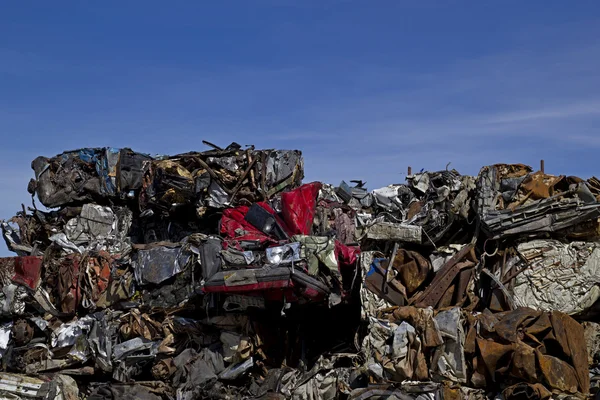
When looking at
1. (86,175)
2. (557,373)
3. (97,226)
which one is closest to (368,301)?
(557,373)

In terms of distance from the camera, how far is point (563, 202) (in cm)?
1069

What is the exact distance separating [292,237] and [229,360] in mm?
2309

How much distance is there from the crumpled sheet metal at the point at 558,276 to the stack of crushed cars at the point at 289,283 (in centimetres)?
2

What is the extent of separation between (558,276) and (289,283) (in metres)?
3.89

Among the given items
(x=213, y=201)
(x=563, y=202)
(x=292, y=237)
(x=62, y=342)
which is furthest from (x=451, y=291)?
(x=62, y=342)

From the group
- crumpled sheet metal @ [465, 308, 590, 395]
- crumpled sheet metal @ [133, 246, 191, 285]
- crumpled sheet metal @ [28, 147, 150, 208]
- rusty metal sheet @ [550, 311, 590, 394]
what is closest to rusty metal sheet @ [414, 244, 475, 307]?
crumpled sheet metal @ [465, 308, 590, 395]

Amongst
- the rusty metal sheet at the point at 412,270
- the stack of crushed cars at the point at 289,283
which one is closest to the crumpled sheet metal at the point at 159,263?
the stack of crushed cars at the point at 289,283

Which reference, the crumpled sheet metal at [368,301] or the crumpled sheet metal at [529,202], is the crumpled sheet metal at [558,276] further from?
the crumpled sheet metal at [368,301]

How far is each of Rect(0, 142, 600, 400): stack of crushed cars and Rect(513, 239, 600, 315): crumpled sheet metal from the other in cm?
2

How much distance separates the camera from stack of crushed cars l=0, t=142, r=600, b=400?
1028 centimetres

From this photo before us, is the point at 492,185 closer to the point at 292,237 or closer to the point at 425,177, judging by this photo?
the point at 425,177

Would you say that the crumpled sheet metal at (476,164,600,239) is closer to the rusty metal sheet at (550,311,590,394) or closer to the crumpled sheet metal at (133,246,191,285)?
the rusty metal sheet at (550,311,590,394)

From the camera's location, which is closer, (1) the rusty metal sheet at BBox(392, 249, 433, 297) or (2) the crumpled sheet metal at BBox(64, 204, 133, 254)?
(1) the rusty metal sheet at BBox(392, 249, 433, 297)

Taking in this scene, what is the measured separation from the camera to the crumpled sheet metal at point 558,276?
34.4 ft
